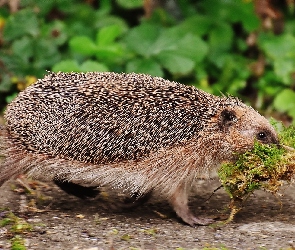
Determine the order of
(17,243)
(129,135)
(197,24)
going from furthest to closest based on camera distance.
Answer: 1. (197,24)
2. (129,135)
3. (17,243)

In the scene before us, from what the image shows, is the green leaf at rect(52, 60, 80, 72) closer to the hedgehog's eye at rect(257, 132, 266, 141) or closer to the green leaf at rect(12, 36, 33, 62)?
the green leaf at rect(12, 36, 33, 62)

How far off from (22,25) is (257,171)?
4384mm

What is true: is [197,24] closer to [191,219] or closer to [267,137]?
[267,137]

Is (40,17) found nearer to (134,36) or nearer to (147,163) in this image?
(134,36)

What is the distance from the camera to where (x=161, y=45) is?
767 centimetres

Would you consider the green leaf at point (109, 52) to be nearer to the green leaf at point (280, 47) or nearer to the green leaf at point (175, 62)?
the green leaf at point (175, 62)

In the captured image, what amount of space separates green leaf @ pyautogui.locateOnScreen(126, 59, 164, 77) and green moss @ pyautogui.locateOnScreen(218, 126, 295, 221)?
9.62 ft

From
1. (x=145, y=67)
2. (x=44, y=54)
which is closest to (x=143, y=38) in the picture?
(x=145, y=67)

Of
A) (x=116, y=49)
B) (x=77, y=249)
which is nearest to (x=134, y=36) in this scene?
(x=116, y=49)

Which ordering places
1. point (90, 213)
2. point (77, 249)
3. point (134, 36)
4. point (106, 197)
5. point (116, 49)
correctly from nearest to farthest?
point (77, 249) → point (90, 213) → point (106, 197) → point (116, 49) → point (134, 36)

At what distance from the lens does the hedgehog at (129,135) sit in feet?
15.2

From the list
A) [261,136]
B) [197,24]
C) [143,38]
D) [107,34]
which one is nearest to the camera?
[261,136]

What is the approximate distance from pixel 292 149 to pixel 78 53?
152 inches

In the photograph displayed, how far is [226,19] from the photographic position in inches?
327
